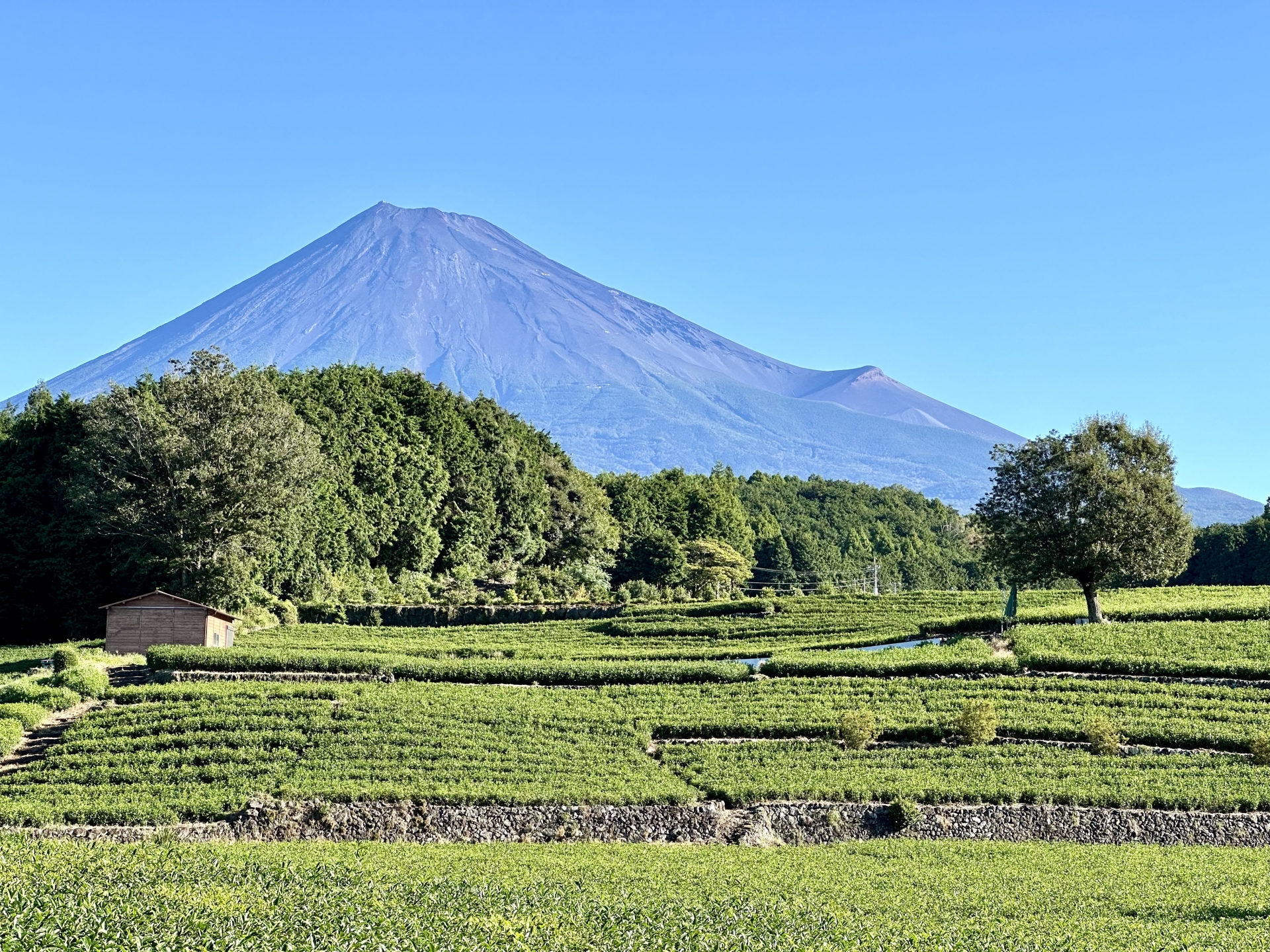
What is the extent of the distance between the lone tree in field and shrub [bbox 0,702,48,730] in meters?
37.3

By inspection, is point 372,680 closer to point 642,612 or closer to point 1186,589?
point 642,612

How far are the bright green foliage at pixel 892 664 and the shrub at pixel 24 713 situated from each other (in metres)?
22.4

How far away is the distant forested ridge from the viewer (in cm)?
9581

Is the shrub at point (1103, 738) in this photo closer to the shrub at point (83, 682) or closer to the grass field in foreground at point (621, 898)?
the grass field in foreground at point (621, 898)

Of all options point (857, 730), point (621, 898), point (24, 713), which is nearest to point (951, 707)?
point (857, 730)

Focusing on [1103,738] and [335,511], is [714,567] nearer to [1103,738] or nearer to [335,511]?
[335,511]

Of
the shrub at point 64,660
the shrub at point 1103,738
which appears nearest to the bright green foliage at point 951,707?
the shrub at point 1103,738

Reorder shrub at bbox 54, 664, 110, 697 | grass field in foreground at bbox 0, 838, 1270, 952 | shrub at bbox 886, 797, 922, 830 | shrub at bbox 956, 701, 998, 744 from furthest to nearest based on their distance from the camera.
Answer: shrub at bbox 54, 664, 110, 697, shrub at bbox 956, 701, 998, 744, shrub at bbox 886, 797, 922, 830, grass field in foreground at bbox 0, 838, 1270, 952

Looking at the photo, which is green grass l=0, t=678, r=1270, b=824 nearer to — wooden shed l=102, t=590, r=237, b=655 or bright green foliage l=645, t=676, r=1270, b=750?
bright green foliage l=645, t=676, r=1270, b=750

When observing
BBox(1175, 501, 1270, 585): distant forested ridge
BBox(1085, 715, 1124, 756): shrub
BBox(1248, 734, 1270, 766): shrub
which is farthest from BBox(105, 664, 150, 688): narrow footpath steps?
BBox(1175, 501, 1270, 585): distant forested ridge

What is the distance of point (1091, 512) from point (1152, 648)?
860cm

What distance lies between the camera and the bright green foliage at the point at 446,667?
39.8 meters

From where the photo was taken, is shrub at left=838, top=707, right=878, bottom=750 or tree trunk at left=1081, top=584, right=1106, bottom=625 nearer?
shrub at left=838, top=707, right=878, bottom=750

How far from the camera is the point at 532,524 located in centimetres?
8725
